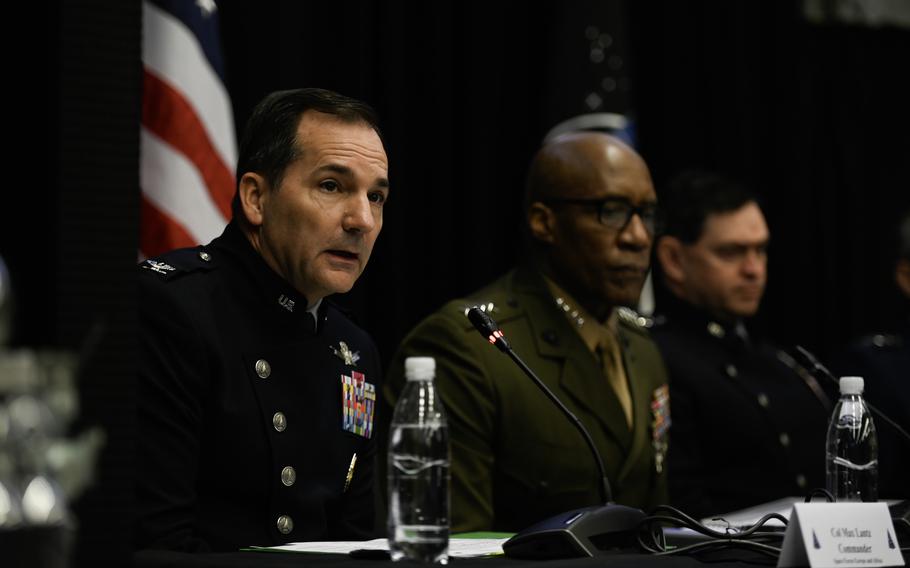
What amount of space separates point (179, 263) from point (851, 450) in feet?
4.07

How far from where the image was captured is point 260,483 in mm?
→ 2209

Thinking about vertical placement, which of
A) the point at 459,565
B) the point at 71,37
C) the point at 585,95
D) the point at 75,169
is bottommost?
the point at 459,565

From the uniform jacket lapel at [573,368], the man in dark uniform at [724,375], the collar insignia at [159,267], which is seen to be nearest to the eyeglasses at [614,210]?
the uniform jacket lapel at [573,368]

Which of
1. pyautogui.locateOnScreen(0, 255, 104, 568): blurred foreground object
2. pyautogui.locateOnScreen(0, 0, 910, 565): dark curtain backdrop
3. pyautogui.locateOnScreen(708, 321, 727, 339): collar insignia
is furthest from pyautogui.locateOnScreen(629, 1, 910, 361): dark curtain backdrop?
pyautogui.locateOnScreen(0, 255, 104, 568): blurred foreground object

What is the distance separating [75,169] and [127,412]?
235 millimetres

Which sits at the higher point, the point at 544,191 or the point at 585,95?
the point at 585,95

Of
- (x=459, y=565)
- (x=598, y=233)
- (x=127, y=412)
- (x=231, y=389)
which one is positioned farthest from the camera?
(x=598, y=233)

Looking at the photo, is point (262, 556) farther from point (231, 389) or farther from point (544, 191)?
point (544, 191)

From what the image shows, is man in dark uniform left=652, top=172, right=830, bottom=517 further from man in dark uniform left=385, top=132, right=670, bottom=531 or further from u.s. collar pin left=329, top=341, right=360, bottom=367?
u.s. collar pin left=329, top=341, right=360, bottom=367

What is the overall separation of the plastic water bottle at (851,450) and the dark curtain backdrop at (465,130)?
4.57ft

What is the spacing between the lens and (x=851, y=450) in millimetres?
2451

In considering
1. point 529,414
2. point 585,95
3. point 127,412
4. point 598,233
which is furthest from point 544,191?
point 127,412

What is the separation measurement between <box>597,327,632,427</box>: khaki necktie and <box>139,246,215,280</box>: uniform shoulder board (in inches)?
46.1

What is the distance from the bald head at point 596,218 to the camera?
314 centimetres
